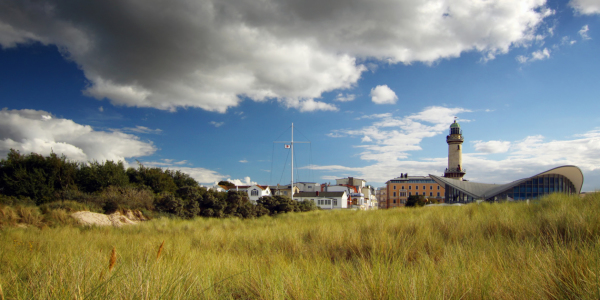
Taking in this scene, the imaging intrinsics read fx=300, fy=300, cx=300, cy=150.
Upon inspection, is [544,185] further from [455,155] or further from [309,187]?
[309,187]

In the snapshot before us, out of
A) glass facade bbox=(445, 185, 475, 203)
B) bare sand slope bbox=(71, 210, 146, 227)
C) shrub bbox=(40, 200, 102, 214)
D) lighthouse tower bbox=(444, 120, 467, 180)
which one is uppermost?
lighthouse tower bbox=(444, 120, 467, 180)

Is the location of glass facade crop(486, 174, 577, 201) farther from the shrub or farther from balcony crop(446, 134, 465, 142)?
the shrub

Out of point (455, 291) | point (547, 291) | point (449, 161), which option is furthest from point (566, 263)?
point (449, 161)

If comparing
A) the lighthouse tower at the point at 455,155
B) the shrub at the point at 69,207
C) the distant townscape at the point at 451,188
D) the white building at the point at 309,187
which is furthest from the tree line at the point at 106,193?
the lighthouse tower at the point at 455,155

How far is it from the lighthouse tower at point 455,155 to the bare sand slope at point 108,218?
3334 inches

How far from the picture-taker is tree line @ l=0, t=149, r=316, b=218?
1903 centimetres

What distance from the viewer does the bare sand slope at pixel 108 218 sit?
46.7ft

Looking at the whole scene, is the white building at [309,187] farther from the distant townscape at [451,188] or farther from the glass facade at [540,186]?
the glass facade at [540,186]

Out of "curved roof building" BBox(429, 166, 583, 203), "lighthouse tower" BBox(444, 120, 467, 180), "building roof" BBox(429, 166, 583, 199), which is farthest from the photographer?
"lighthouse tower" BBox(444, 120, 467, 180)

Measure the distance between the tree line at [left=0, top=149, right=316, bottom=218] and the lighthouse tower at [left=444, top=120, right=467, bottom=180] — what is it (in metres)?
68.0

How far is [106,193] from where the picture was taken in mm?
21438

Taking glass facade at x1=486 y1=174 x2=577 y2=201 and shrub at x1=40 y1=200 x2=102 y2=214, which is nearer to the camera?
shrub at x1=40 y1=200 x2=102 y2=214

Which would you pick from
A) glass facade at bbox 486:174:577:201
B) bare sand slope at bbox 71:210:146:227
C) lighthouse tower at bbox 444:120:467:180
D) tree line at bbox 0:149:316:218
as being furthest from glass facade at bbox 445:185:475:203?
bare sand slope at bbox 71:210:146:227

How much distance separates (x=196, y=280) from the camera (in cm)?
334
